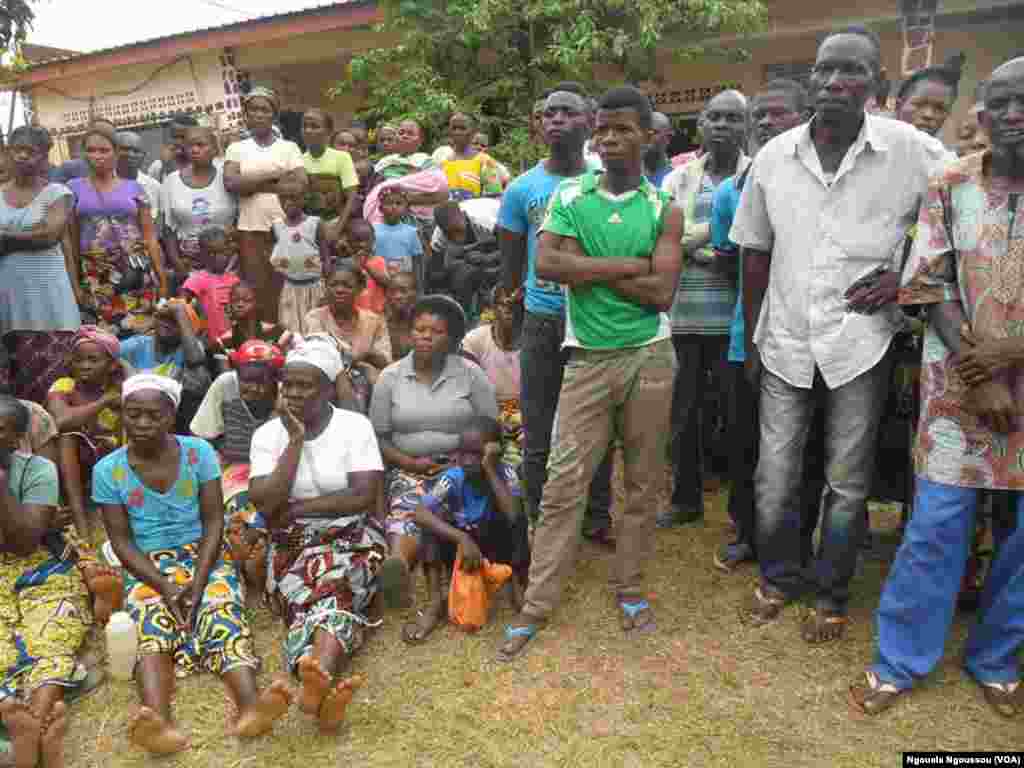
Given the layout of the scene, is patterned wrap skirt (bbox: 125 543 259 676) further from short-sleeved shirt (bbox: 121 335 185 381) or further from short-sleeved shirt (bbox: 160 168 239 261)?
short-sleeved shirt (bbox: 160 168 239 261)

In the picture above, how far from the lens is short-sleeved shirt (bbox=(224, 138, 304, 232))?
18.5ft

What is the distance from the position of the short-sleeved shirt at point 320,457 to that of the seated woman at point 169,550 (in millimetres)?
211

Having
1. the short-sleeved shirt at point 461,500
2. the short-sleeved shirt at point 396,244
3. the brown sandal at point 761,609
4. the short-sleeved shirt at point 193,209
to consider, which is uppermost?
the short-sleeved shirt at point 193,209

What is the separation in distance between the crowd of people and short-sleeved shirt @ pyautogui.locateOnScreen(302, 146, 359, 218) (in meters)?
1.59

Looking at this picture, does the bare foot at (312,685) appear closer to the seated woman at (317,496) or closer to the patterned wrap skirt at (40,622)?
the seated woman at (317,496)

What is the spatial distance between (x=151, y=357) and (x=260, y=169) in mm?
1598

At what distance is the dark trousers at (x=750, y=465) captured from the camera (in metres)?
3.39

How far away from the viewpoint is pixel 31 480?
3.19 meters

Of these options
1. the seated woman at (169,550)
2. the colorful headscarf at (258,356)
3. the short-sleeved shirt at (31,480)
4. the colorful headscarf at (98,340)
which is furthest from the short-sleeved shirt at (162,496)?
the colorful headscarf at (98,340)

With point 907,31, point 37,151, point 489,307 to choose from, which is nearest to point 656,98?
point 907,31

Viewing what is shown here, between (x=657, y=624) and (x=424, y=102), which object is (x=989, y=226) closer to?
(x=657, y=624)

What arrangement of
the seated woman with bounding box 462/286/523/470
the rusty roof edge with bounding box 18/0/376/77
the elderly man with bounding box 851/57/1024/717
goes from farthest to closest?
the rusty roof edge with bounding box 18/0/376/77 < the seated woman with bounding box 462/286/523/470 < the elderly man with bounding box 851/57/1024/717

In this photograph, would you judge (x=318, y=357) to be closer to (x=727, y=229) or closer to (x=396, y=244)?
(x=727, y=229)

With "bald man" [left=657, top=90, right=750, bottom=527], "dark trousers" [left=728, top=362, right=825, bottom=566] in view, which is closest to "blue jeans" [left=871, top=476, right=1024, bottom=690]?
"dark trousers" [left=728, top=362, right=825, bottom=566]
